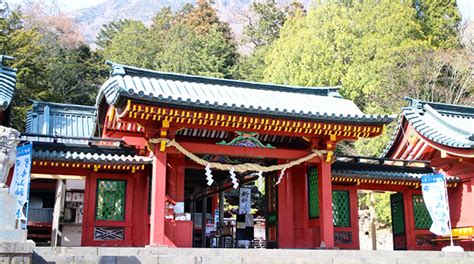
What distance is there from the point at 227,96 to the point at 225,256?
229 inches

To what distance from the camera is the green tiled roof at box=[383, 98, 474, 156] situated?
52.6 ft

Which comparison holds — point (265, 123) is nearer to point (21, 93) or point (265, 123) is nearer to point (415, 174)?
point (415, 174)

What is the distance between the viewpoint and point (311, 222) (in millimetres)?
14406

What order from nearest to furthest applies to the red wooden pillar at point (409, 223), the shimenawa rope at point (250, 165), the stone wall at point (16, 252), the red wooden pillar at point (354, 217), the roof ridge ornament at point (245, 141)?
the stone wall at point (16, 252)
the shimenawa rope at point (250, 165)
the roof ridge ornament at point (245, 141)
the red wooden pillar at point (354, 217)
the red wooden pillar at point (409, 223)

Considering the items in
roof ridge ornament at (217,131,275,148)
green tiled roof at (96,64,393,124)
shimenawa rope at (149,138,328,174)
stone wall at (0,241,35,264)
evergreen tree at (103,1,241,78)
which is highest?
evergreen tree at (103,1,241,78)

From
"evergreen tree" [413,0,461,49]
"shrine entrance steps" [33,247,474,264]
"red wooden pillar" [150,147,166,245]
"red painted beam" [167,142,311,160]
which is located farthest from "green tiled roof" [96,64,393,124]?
"evergreen tree" [413,0,461,49]

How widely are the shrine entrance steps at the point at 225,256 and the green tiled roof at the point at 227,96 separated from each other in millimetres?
3646

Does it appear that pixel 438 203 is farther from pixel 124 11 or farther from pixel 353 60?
pixel 124 11

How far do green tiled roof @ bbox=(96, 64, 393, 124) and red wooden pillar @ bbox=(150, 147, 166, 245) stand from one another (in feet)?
5.74

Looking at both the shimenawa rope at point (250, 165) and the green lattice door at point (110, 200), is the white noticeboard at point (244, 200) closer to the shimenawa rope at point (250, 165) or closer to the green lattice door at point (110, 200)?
the shimenawa rope at point (250, 165)

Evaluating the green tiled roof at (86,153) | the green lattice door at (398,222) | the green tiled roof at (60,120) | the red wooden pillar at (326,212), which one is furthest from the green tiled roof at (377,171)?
the green tiled roof at (60,120)

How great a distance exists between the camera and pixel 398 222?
17.7 metres

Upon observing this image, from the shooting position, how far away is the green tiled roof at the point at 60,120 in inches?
792

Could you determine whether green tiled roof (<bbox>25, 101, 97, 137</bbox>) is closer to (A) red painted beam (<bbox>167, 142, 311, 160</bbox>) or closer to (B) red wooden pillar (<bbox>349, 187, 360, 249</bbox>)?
(A) red painted beam (<bbox>167, 142, 311, 160</bbox>)
